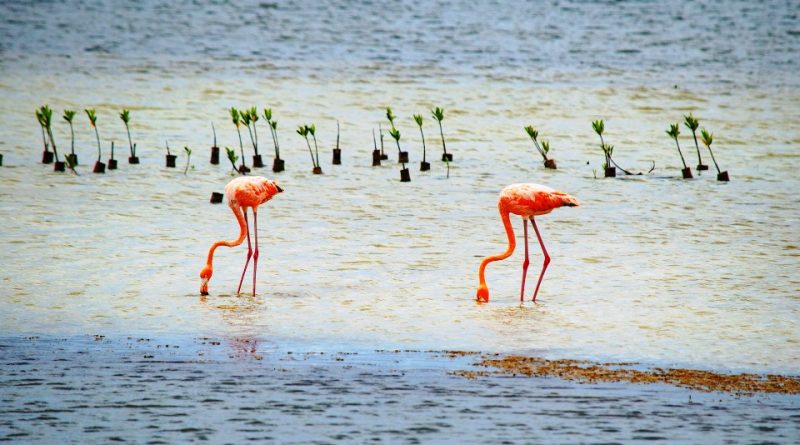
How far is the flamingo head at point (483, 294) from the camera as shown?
10.8m

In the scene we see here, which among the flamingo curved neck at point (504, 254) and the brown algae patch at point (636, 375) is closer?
the brown algae patch at point (636, 375)

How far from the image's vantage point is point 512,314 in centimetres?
1043

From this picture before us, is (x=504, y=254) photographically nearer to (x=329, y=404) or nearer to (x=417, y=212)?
(x=329, y=404)

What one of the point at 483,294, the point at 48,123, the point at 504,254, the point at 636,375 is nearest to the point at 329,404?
the point at 636,375

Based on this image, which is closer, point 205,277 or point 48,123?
point 205,277

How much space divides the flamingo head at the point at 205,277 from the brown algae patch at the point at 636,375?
3030 millimetres

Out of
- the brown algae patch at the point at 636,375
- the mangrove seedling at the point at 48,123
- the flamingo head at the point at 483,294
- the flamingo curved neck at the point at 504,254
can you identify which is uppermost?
the mangrove seedling at the point at 48,123

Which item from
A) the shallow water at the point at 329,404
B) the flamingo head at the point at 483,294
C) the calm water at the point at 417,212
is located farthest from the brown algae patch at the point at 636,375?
the flamingo head at the point at 483,294

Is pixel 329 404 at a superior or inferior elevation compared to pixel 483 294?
inferior

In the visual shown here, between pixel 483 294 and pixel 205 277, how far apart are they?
246 centimetres

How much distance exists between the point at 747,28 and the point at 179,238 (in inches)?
1442

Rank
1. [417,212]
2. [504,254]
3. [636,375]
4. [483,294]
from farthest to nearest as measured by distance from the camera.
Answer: [417,212] < [504,254] < [483,294] < [636,375]

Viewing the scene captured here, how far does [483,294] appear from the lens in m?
10.8

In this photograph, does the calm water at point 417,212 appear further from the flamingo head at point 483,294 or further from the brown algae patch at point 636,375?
→ the brown algae patch at point 636,375
